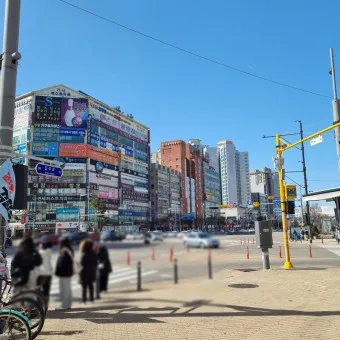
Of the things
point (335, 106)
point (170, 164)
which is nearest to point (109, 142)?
point (170, 164)

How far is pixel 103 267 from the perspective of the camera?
193 centimetres

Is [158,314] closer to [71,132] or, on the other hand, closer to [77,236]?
[77,236]

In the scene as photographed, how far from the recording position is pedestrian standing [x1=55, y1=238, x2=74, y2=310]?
6.34 feet

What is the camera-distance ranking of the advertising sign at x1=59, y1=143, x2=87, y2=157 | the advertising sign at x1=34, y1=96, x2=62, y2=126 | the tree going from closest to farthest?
the tree → the advertising sign at x1=34, y1=96, x2=62, y2=126 → the advertising sign at x1=59, y1=143, x2=87, y2=157

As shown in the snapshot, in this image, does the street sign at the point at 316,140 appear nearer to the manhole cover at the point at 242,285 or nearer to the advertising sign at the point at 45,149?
the manhole cover at the point at 242,285

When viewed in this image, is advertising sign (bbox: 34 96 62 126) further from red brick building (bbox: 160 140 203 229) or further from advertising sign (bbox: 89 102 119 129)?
red brick building (bbox: 160 140 203 229)

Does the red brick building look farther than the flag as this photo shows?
Yes

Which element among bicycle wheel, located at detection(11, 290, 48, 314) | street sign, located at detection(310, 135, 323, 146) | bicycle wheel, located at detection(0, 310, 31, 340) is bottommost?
bicycle wheel, located at detection(0, 310, 31, 340)

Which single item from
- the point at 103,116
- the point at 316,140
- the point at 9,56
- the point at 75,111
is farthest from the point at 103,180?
the point at 9,56

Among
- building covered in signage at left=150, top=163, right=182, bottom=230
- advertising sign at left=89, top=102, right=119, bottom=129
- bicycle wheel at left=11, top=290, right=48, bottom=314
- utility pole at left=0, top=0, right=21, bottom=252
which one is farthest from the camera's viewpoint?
building covered in signage at left=150, top=163, right=182, bottom=230

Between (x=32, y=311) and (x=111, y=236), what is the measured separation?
11.3 ft

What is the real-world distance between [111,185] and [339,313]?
95.9m

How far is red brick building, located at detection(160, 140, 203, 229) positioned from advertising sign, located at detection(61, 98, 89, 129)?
34.9 meters

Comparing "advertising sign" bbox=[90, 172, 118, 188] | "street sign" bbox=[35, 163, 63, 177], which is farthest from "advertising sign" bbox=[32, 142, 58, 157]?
"street sign" bbox=[35, 163, 63, 177]
